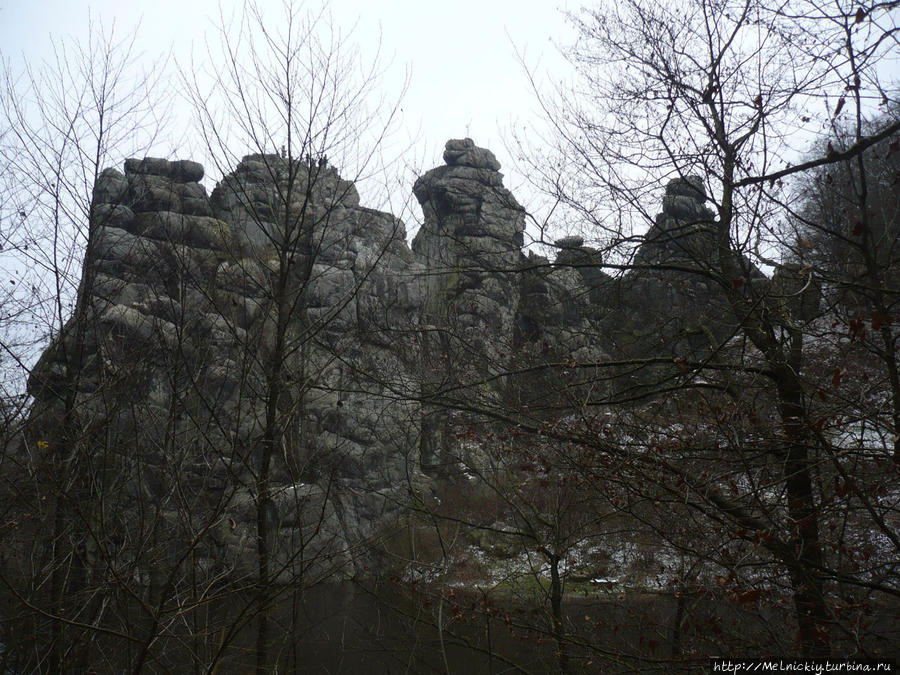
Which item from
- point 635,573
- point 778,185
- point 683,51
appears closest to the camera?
point 778,185

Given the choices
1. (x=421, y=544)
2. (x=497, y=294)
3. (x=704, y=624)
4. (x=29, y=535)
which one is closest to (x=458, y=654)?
(x=421, y=544)

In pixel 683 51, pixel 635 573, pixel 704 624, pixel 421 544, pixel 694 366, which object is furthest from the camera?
pixel 421 544

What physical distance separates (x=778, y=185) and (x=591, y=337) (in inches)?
67.0

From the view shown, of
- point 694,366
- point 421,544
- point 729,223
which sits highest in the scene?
point 729,223

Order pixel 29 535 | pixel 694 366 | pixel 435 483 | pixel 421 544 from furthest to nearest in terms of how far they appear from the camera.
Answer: pixel 435 483 → pixel 421 544 → pixel 29 535 → pixel 694 366

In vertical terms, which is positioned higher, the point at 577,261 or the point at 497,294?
the point at 497,294

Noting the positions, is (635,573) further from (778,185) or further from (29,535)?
(29,535)

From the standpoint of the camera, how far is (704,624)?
12.9 ft

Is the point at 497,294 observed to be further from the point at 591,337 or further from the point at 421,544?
the point at 591,337

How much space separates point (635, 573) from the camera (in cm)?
793

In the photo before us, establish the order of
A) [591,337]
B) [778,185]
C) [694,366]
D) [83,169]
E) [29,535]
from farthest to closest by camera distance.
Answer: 1. [29,535]
2. [83,169]
3. [591,337]
4. [778,185]
5. [694,366]

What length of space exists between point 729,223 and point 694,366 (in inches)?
42.2

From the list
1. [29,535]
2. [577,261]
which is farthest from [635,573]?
[29,535]

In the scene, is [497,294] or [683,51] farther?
[497,294]
